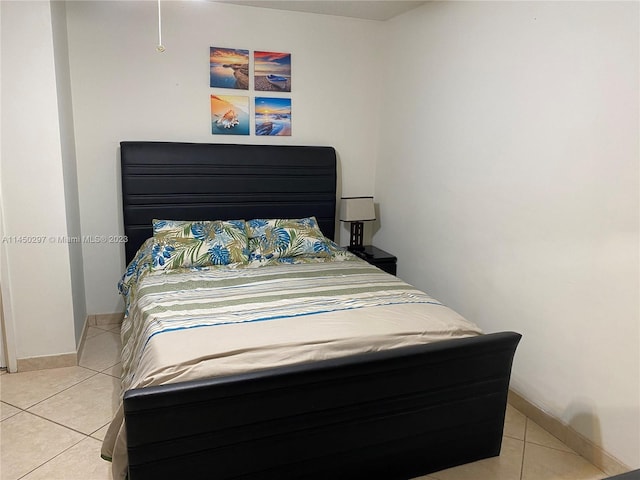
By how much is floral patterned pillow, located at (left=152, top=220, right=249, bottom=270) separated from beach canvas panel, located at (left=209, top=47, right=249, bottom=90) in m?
1.07

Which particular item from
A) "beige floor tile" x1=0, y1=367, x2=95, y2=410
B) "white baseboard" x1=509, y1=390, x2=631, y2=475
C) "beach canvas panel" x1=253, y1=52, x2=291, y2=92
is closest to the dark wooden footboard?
"white baseboard" x1=509, y1=390, x2=631, y2=475

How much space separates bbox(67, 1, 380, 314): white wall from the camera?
3.33m

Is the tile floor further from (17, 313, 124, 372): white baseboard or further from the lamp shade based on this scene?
the lamp shade

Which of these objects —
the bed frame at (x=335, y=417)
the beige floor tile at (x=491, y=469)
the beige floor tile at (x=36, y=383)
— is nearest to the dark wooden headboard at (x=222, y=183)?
the beige floor tile at (x=36, y=383)

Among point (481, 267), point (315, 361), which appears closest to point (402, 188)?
point (481, 267)

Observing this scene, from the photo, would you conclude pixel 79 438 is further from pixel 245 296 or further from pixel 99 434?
pixel 245 296

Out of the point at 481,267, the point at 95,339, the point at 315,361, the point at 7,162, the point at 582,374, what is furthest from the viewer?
the point at 95,339

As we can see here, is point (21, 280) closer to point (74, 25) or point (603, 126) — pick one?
point (74, 25)

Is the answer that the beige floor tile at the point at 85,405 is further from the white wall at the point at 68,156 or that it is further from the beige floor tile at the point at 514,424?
the beige floor tile at the point at 514,424

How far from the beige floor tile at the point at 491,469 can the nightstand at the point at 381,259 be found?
1726 millimetres

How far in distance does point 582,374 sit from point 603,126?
117 cm

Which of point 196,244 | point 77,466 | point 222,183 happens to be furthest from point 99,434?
point 222,183

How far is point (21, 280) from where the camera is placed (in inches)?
114

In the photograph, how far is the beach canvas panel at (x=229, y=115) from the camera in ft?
11.9
